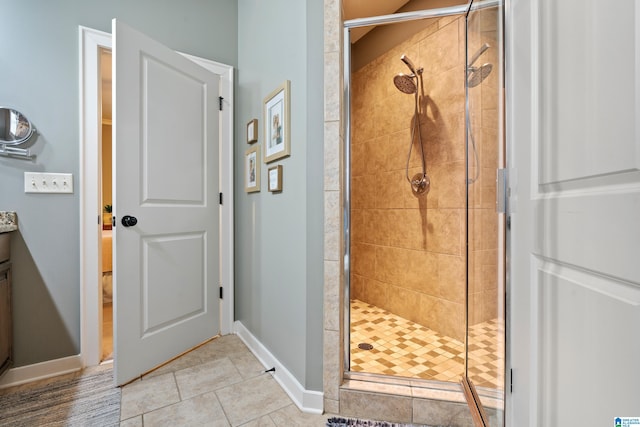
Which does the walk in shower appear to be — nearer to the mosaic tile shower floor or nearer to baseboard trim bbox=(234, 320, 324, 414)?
the mosaic tile shower floor

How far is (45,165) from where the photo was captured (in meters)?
1.76

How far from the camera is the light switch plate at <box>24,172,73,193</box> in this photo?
5.63 ft

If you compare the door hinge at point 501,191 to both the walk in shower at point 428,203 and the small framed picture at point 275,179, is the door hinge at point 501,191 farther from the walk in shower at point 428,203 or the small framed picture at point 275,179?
the small framed picture at point 275,179

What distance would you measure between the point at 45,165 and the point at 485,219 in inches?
93.1

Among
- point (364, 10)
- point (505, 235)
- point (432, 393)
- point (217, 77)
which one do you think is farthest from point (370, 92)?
point (432, 393)

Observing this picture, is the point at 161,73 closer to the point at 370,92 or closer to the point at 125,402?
the point at 370,92

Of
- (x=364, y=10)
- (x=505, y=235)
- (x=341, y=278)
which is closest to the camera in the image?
(x=505, y=235)

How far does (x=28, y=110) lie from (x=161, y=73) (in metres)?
0.76

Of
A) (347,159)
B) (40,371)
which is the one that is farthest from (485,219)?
(40,371)

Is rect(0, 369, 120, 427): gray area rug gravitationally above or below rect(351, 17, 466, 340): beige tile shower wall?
below

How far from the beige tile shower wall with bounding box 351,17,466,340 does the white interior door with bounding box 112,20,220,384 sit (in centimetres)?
115

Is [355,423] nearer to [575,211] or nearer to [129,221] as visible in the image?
[575,211]

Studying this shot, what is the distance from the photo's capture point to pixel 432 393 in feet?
4.39

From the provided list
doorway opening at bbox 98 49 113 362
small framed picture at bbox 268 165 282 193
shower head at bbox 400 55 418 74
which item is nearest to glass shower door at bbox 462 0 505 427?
shower head at bbox 400 55 418 74
